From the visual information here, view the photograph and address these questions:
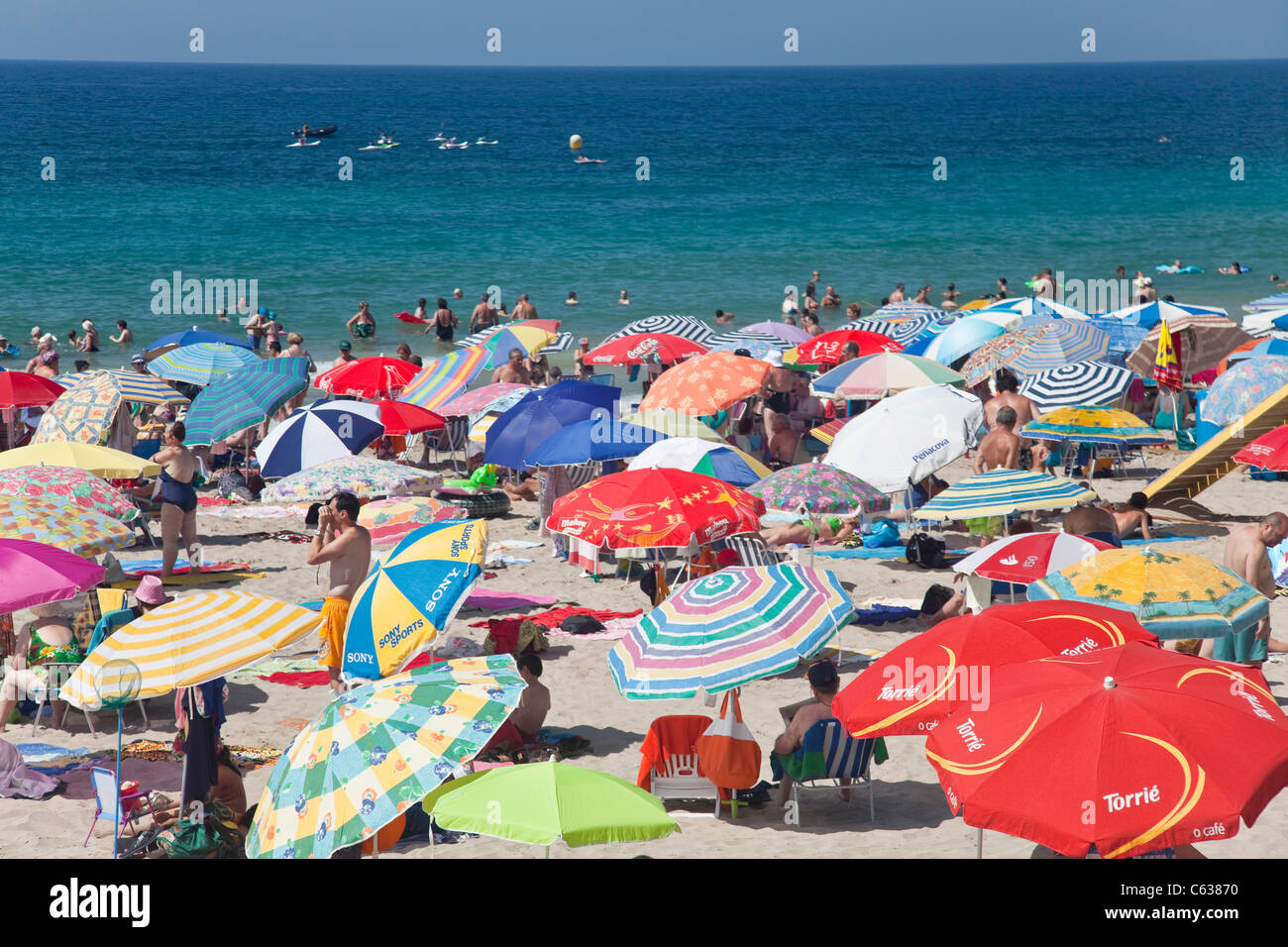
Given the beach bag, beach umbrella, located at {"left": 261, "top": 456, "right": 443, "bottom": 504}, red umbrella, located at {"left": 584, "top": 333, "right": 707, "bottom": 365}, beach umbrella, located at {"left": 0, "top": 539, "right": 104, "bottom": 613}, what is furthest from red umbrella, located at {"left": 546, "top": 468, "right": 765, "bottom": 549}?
red umbrella, located at {"left": 584, "top": 333, "right": 707, "bottom": 365}

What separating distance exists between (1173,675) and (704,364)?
9674 mm

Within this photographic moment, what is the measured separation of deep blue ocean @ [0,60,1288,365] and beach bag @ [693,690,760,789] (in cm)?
2240

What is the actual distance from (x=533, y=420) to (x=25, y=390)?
5.92 meters

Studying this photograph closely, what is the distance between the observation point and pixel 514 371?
16.2 meters

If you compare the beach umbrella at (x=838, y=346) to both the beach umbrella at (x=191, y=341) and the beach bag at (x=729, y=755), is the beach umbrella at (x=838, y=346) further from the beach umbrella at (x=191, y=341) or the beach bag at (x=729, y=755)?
the beach bag at (x=729, y=755)

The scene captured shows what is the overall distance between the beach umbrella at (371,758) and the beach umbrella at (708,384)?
8.27 m

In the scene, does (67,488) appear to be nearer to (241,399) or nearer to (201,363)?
(241,399)

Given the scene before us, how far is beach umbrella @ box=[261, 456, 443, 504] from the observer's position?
38.0 ft

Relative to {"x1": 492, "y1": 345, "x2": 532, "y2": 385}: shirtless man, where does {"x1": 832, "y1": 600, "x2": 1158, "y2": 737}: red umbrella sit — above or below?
below

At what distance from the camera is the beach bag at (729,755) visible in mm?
6875

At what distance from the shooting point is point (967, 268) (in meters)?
40.6

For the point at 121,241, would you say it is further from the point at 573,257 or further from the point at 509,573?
the point at 509,573

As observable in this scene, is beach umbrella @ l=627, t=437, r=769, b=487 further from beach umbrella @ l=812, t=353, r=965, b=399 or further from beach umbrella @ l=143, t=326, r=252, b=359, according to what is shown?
beach umbrella @ l=143, t=326, r=252, b=359

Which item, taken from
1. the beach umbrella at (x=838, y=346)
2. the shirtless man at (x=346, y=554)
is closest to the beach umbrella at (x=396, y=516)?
the shirtless man at (x=346, y=554)
